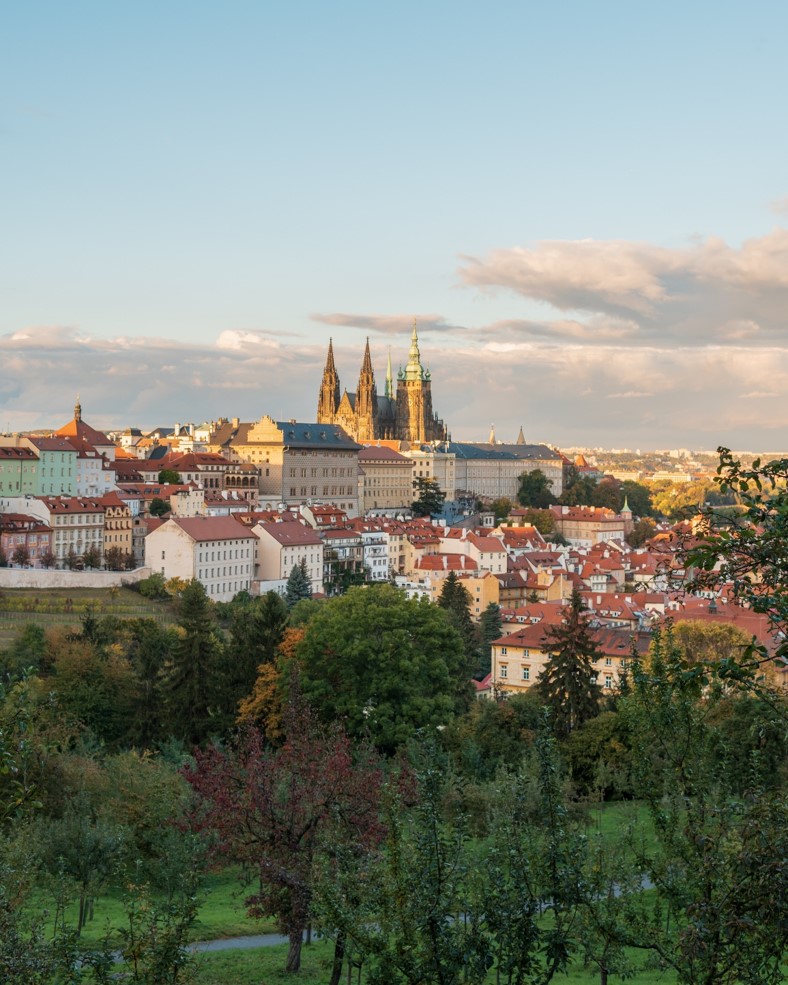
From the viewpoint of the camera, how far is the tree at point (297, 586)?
7188 cm

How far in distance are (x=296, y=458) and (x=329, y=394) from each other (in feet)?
141

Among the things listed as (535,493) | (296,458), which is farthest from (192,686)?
(535,493)

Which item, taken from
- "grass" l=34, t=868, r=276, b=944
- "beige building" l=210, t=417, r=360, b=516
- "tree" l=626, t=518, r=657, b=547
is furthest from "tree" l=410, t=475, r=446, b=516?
"grass" l=34, t=868, r=276, b=944

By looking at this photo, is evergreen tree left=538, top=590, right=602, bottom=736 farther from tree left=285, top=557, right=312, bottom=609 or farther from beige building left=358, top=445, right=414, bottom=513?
beige building left=358, top=445, right=414, bottom=513

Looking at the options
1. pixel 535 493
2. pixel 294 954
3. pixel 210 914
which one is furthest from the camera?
pixel 535 493

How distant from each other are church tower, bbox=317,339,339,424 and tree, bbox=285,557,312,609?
268 ft

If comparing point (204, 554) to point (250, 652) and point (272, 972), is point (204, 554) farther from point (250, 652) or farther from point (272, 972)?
point (272, 972)

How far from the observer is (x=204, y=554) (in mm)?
73625

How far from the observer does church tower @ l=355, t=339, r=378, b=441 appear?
518 ft

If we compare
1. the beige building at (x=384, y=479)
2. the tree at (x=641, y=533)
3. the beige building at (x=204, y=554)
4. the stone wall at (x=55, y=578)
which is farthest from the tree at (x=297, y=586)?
the beige building at (x=384, y=479)

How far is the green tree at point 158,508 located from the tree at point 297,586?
14127mm

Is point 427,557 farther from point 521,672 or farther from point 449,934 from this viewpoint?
point 449,934

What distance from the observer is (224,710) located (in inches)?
1435

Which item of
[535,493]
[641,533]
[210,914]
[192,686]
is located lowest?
[210,914]
